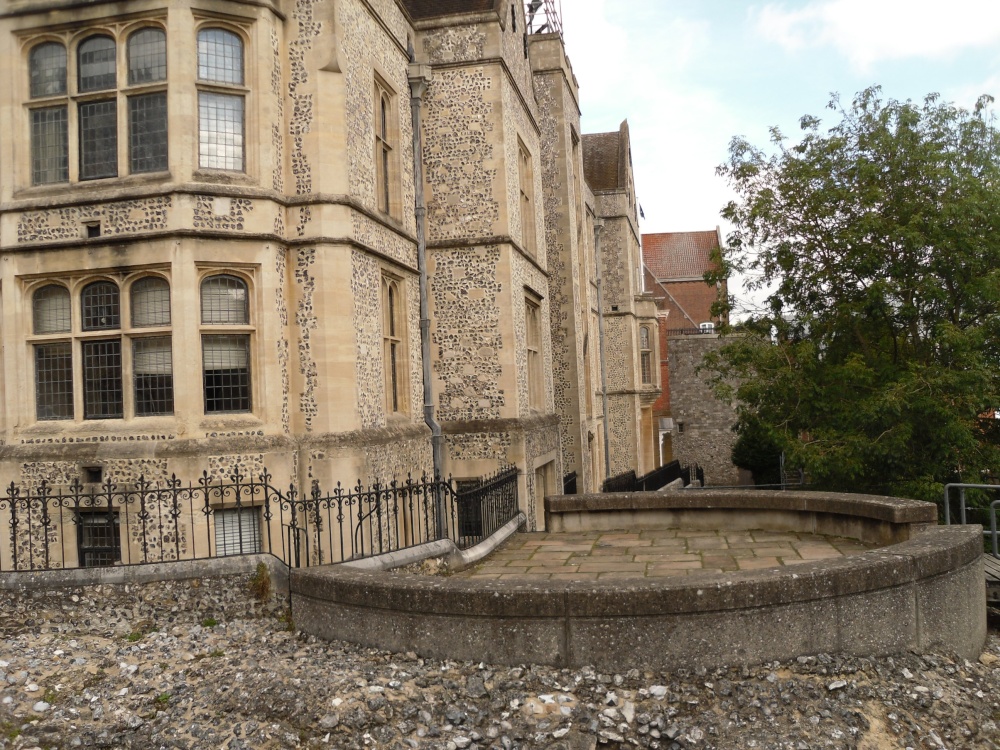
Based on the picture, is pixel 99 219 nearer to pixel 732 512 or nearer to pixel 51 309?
pixel 51 309

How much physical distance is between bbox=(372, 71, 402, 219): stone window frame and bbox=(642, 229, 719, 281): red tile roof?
46.5 meters

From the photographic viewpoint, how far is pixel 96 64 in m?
11.9

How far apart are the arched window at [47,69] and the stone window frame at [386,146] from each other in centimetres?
457

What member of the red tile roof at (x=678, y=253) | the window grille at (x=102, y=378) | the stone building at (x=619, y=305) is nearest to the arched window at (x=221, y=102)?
the window grille at (x=102, y=378)

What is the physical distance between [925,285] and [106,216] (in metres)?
14.7

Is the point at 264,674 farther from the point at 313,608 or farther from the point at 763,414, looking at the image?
the point at 763,414

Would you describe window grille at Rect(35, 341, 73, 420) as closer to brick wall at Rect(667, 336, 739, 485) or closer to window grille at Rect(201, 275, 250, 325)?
window grille at Rect(201, 275, 250, 325)

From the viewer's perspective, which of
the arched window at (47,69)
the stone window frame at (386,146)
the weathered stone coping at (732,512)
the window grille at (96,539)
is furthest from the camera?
the stone window frame at (386,146)

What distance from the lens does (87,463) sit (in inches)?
443

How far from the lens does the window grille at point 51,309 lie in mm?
11922

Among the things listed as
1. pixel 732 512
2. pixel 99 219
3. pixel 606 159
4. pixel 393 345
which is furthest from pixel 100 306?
pixel 606 159

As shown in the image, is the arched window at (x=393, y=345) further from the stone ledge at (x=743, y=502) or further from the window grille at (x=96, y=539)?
the window grille at (x=96, y=539)

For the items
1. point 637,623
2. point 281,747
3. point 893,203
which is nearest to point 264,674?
point 281,747

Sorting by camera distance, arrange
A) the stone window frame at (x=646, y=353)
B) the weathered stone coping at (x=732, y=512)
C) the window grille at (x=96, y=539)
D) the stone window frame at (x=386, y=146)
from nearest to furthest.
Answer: the weathered stone coping at (x=732, y=512) < the window grille at (x=96, y=539) < the stone window frame at (x=386, y=146) < the stone window frame at (x=646, y=353)
